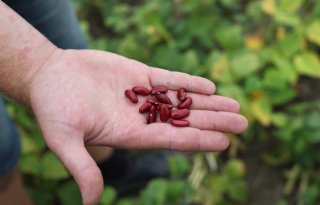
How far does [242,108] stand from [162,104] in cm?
82

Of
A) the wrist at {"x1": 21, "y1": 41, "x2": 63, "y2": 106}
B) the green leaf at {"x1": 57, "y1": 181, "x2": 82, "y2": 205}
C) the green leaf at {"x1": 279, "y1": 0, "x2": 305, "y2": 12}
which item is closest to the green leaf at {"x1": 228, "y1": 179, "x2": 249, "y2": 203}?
the green leaf at {"x1": 57, "y1": 181, "x2": 82, "y2": 205}

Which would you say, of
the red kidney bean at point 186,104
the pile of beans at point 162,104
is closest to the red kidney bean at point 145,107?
the pile of beans at point 162,104

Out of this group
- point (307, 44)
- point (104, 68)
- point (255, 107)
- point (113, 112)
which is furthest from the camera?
point (307, 44)

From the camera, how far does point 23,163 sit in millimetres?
2170

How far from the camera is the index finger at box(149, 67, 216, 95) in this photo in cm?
166

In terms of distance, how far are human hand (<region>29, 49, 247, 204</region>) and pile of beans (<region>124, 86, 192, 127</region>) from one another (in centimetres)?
2

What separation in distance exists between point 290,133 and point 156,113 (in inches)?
35.6

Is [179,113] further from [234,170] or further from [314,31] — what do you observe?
[314,31]

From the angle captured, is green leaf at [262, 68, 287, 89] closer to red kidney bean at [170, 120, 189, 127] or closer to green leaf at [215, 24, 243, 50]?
green leaf at [215, 24, 243, 50]

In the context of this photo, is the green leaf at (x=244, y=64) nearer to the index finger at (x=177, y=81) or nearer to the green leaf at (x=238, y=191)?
the green leaf at (x=238, y=191)

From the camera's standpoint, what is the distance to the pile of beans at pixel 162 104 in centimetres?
158

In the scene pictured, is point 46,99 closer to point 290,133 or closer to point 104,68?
point 104,68

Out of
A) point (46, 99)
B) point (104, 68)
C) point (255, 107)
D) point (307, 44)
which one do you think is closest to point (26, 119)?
point (104, 68)

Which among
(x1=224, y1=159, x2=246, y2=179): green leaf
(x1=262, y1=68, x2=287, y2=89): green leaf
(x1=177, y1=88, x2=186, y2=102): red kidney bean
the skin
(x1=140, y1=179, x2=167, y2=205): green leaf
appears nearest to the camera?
the skin
